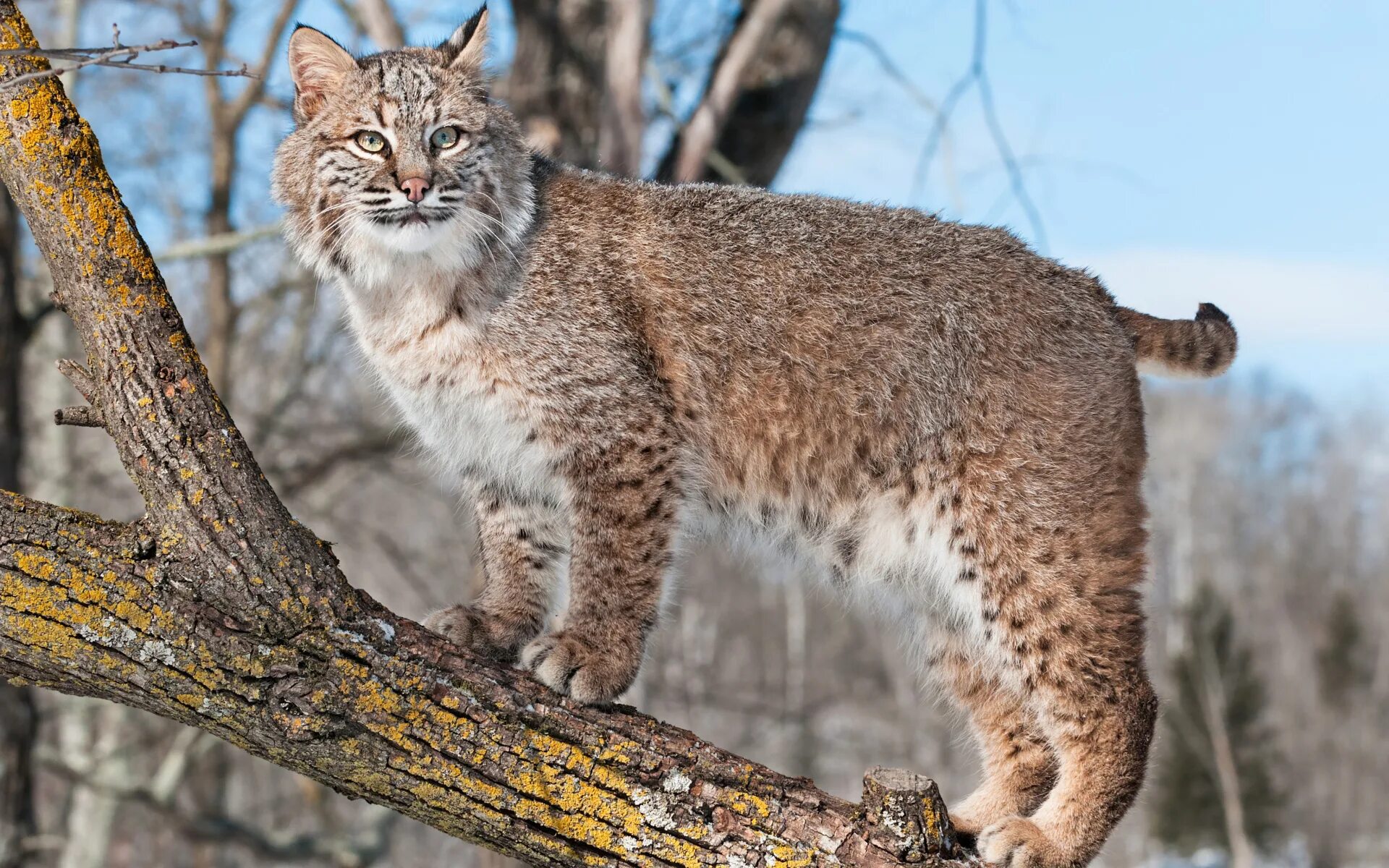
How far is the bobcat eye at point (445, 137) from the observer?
159 inches

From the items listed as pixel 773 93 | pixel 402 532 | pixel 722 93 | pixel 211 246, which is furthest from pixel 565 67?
pixel 402 532

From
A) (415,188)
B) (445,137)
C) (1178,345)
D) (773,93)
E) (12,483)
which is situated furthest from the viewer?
(773,93)

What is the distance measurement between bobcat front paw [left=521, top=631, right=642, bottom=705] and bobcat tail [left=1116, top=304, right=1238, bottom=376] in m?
2.18

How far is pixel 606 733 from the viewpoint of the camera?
10.3 feet

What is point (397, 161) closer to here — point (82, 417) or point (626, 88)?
point (82, 417)

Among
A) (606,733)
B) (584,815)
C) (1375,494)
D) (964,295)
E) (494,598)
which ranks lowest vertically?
(584,815)

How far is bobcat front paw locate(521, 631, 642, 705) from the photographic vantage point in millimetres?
3498

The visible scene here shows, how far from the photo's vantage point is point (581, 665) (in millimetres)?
3619

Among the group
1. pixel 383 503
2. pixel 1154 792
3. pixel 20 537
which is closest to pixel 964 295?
pixel 20 537

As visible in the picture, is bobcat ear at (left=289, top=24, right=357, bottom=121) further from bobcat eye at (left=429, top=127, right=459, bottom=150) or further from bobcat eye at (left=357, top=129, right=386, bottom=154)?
bobcat eye at (left=429, top=127, right=459, bottom=150)

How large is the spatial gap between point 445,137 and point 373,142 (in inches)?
9.0

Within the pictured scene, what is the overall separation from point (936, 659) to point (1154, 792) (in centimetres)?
3253

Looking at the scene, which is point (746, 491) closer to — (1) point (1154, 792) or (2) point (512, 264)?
(2) point (512, 264)

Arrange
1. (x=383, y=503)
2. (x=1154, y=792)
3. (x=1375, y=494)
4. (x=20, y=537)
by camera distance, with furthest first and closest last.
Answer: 1. (x=1375, y=494)
2. (x=1154, y=792)
3. (x=383, y=503)
4. (x=20, y=537)
